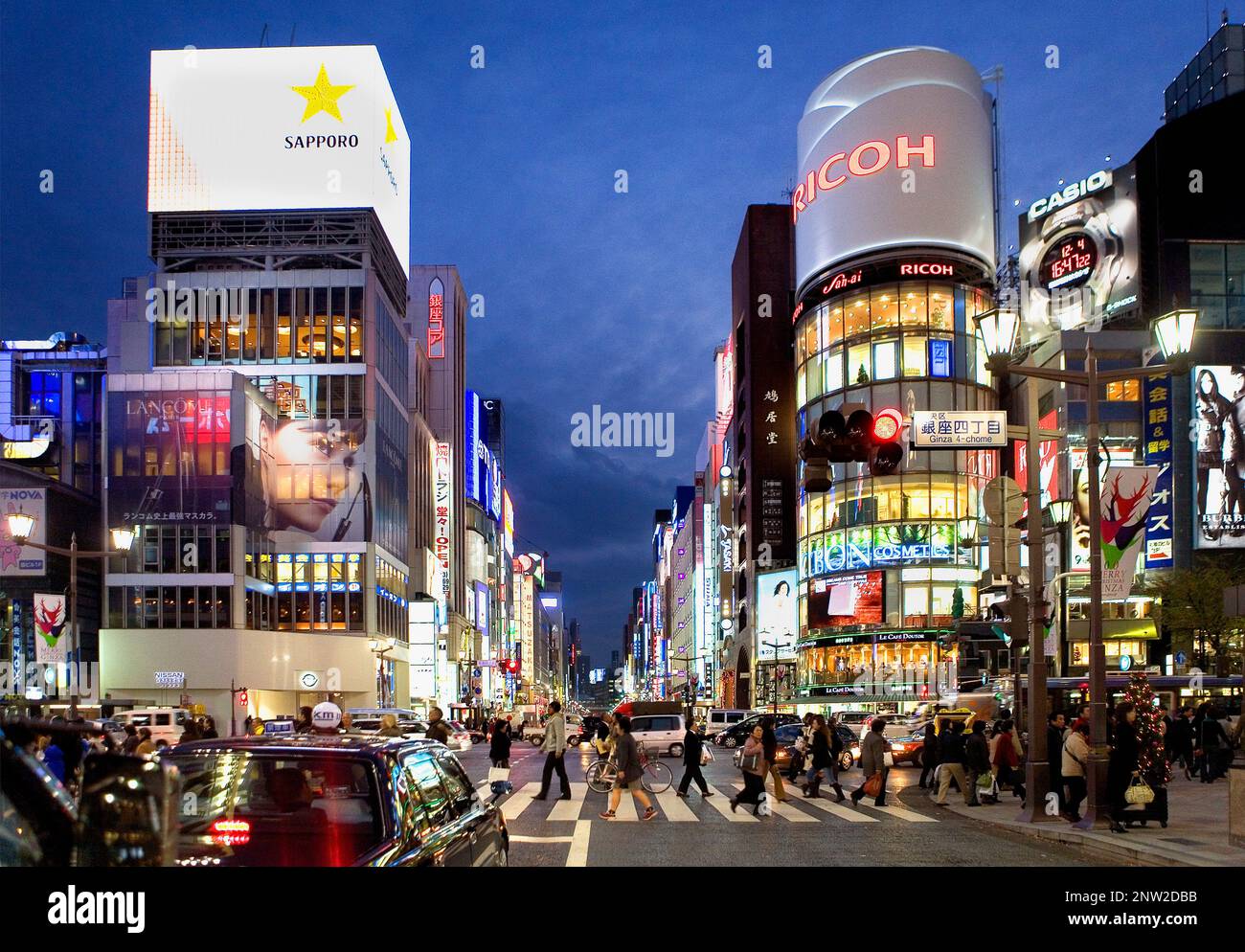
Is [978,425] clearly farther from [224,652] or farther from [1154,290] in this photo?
[1154,290]

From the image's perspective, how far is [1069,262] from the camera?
76250 mm

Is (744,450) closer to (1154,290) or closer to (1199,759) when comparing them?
(1154,290)

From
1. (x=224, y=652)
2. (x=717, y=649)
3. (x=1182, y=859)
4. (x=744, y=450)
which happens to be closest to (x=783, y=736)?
(x=1182, y=859)

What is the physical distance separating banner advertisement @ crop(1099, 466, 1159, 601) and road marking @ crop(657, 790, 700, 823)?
8.71 metres

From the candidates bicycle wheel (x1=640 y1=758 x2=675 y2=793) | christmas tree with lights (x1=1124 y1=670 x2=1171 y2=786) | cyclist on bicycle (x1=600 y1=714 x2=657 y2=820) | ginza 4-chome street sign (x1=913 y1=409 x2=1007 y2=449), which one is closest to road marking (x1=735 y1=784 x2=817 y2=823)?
cyclist on bicycle (x1=600 y1=714 x2=657 y2=820)

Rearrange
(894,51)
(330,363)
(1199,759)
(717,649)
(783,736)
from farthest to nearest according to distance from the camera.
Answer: (717,649) → (894,51) → (330,363) → (783,736) → (1199,759)

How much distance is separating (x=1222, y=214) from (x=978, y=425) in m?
65.5

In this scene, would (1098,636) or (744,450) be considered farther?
(744,450)

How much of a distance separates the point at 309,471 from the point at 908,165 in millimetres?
44618

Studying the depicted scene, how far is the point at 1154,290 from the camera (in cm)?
7150

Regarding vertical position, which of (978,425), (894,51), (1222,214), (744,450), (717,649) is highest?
(894,51)

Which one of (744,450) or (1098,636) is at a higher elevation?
(744,450)

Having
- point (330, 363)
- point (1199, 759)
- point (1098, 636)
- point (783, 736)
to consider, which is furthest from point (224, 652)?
point (1098, 636)

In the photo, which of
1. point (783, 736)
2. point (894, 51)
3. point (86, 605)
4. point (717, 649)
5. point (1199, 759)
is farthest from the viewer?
point (717, 649)
